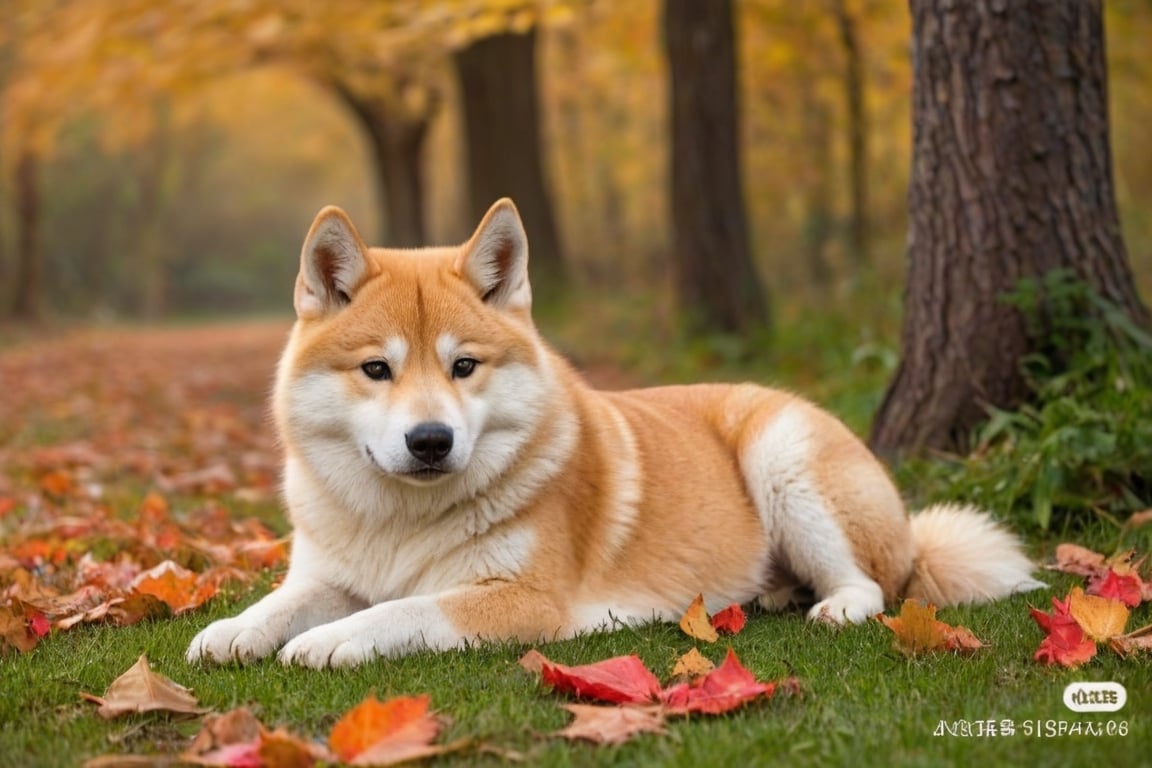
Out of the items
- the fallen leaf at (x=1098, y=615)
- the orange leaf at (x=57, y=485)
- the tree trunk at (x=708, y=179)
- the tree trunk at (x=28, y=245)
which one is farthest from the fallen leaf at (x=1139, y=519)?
the tree trunk at (x=28, y=245)

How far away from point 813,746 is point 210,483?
4.89 meters

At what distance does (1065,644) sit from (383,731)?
1.88 meters

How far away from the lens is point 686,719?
266 cm

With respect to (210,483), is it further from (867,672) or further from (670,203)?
(670,203)

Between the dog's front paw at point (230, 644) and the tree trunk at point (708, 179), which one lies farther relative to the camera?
the tree trunk at point (708, 179)

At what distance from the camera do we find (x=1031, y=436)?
4.89 meters

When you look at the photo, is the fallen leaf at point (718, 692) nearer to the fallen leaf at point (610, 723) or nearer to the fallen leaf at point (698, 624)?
the fallen leaf at point (610, 723)

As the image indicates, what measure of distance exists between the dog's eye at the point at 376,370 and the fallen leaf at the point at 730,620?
4.39 feet

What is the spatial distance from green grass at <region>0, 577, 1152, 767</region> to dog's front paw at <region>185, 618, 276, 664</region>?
6cm

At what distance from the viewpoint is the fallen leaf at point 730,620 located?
367cm

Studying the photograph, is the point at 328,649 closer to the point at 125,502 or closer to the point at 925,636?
the point at 925,636

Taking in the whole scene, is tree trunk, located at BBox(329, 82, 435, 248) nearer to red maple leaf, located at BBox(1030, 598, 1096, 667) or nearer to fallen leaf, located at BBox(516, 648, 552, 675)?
fallen leaf, located at BBox(516, 648, 552, 675)

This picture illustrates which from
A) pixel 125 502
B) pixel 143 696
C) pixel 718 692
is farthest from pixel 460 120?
pixel 718 692

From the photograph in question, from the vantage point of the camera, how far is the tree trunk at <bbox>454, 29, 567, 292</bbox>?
1535 centimetres
